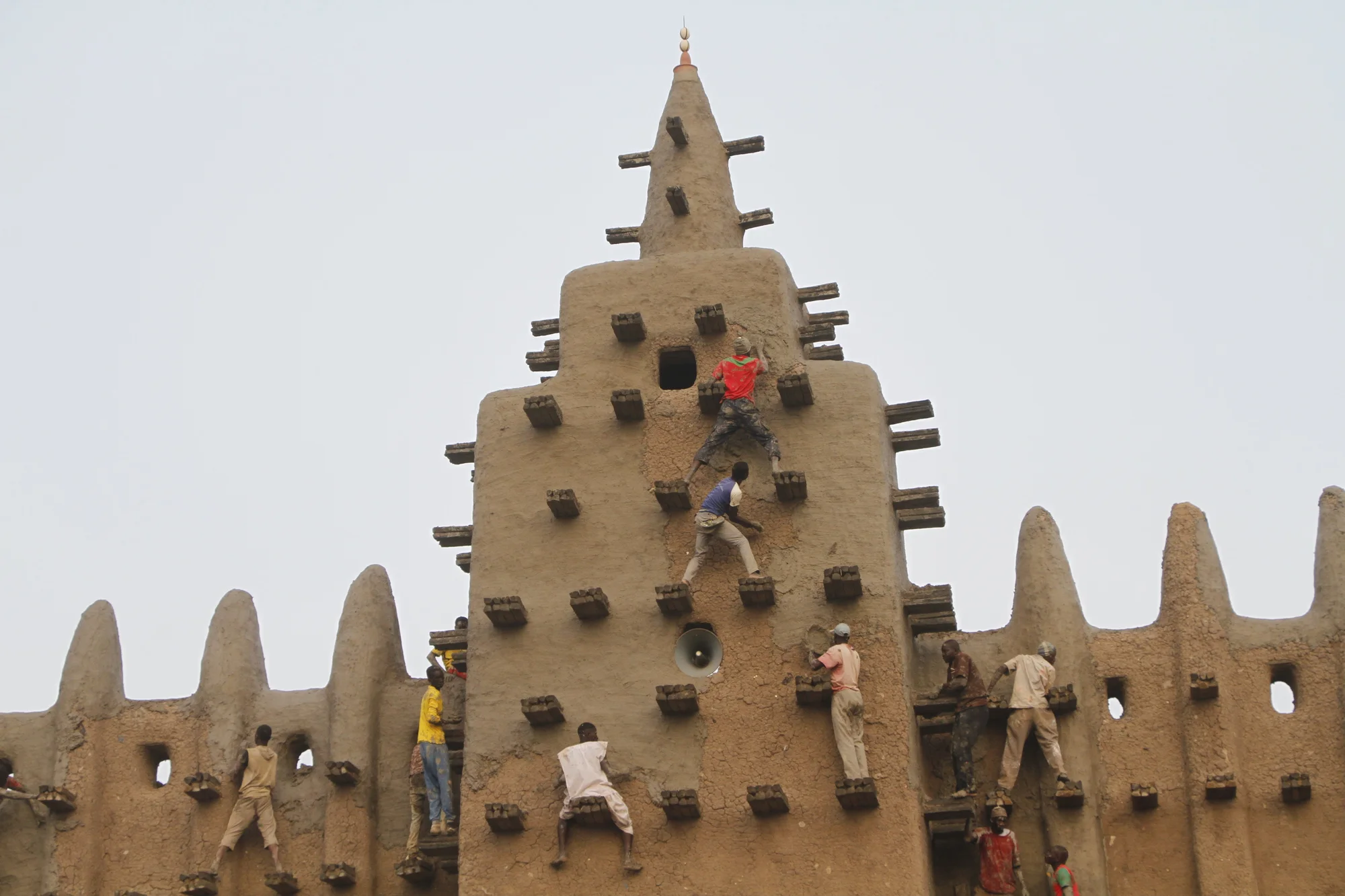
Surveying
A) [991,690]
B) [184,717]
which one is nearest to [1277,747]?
[991,690]

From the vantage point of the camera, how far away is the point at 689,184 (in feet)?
82.0

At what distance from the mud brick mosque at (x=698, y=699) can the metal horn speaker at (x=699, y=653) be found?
2.7 inches

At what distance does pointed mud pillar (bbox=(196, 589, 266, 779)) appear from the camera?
22.3 meters

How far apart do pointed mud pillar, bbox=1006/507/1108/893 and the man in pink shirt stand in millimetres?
1907

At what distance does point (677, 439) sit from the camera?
2178 cm

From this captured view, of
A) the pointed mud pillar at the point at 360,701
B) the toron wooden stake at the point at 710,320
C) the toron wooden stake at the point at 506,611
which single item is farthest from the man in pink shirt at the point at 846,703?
the pointed mud pillar at the point at 360,701

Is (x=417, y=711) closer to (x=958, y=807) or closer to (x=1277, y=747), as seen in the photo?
(x=958, y=807)

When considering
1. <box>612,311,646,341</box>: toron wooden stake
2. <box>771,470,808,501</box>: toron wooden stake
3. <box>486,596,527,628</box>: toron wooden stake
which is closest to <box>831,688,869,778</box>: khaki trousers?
<box>771,470,808,501</box>: toron wooden stake

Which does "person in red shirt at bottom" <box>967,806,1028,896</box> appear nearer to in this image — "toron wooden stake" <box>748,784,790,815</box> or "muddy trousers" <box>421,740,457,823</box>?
"toron wooden stake" <box>748,784,790,815</box>

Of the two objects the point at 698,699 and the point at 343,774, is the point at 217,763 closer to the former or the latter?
the point at 343,774

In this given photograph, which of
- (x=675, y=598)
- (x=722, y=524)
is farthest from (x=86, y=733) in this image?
(x=722, y=524)

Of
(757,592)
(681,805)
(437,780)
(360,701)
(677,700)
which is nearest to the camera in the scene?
(681,805)

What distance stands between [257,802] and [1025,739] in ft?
23.8

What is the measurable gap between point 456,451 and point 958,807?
6280 mm
